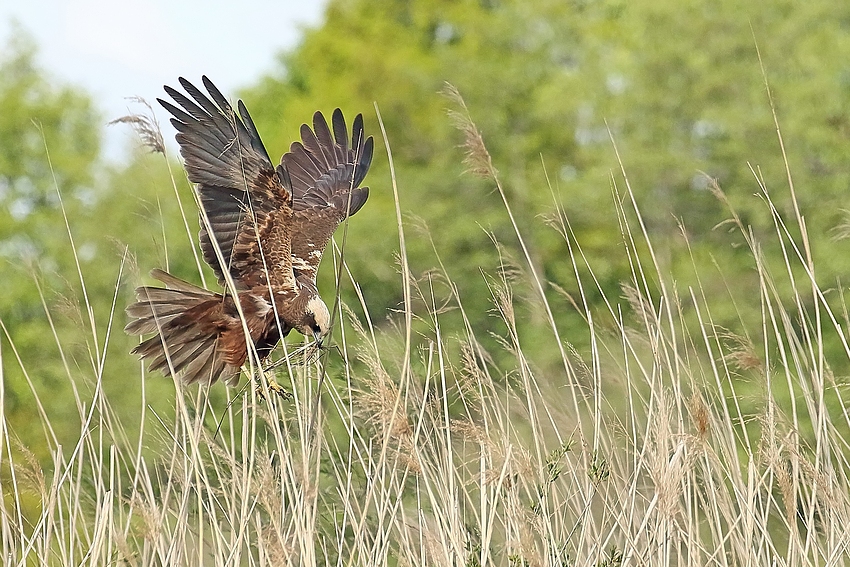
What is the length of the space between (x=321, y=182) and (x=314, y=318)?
1429mm

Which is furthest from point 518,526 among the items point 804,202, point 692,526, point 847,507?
point 804,202

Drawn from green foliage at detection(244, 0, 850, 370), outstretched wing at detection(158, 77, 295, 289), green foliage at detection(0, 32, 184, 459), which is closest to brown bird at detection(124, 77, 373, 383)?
outstretched wing at detection(158, 77, 295, 289)

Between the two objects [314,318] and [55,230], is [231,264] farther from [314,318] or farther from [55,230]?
[55,230]

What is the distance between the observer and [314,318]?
3693 millimetres

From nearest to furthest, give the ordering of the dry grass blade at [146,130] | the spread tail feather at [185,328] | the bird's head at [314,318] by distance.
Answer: the dry grass blade at [146,130]
the bird's head at [314,318]
the spread tail feather at [185,328]

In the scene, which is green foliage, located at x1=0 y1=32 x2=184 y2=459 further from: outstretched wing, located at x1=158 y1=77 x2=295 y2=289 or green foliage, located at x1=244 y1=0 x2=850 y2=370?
outstretched wing, located at x1=158 y1=77 x2=295 y2=289

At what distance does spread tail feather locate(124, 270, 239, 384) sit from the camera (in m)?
3.83

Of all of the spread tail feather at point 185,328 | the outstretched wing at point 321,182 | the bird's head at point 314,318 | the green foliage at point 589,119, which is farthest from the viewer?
the green foliage at point 589,119

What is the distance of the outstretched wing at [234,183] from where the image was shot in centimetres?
345

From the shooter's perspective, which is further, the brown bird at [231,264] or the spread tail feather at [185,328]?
the spread tail feather at [185,328]

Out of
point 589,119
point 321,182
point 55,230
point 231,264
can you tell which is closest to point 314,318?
point 231,264

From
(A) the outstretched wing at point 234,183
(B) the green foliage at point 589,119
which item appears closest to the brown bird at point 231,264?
(A) the outstretched wing at point 234,183

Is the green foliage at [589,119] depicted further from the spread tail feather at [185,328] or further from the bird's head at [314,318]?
the bird's head at [314,318]

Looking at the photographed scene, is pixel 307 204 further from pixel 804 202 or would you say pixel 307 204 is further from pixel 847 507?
pixel 804 202
